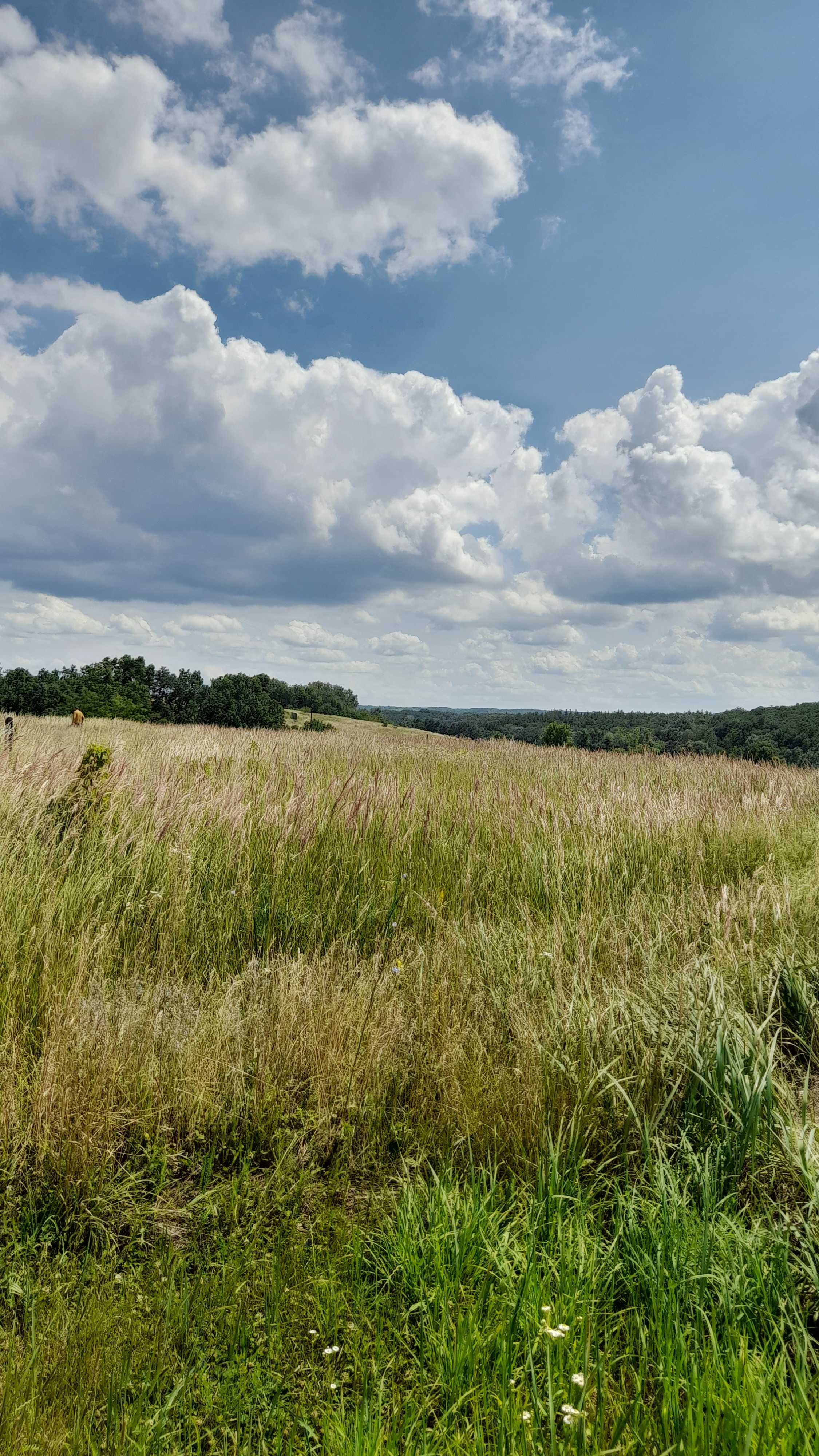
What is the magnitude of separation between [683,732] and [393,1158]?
74926 millimetres

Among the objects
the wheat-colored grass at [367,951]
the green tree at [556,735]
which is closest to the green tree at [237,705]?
the green tree at [556,735]

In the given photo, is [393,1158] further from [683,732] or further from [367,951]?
[683,732]

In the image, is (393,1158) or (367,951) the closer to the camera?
(393,1158)

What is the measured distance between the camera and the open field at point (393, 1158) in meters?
1.50

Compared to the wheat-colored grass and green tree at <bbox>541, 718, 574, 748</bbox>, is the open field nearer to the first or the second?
the wheat-colored grass

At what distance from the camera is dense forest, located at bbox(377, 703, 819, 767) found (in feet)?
66.3

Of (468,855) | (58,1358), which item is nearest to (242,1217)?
(58,1358)

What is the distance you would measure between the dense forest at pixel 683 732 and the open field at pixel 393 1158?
11502 mm

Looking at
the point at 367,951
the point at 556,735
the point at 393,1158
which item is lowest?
the point at 393,1158

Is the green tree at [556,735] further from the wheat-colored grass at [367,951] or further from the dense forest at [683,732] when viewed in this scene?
the wheat-colored grass at [367,951]

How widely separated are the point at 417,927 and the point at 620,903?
1.42 meters

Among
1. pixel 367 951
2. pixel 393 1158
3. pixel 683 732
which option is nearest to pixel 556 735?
pixel 367 951

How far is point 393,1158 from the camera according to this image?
94.0 inches

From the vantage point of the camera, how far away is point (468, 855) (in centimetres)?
489
